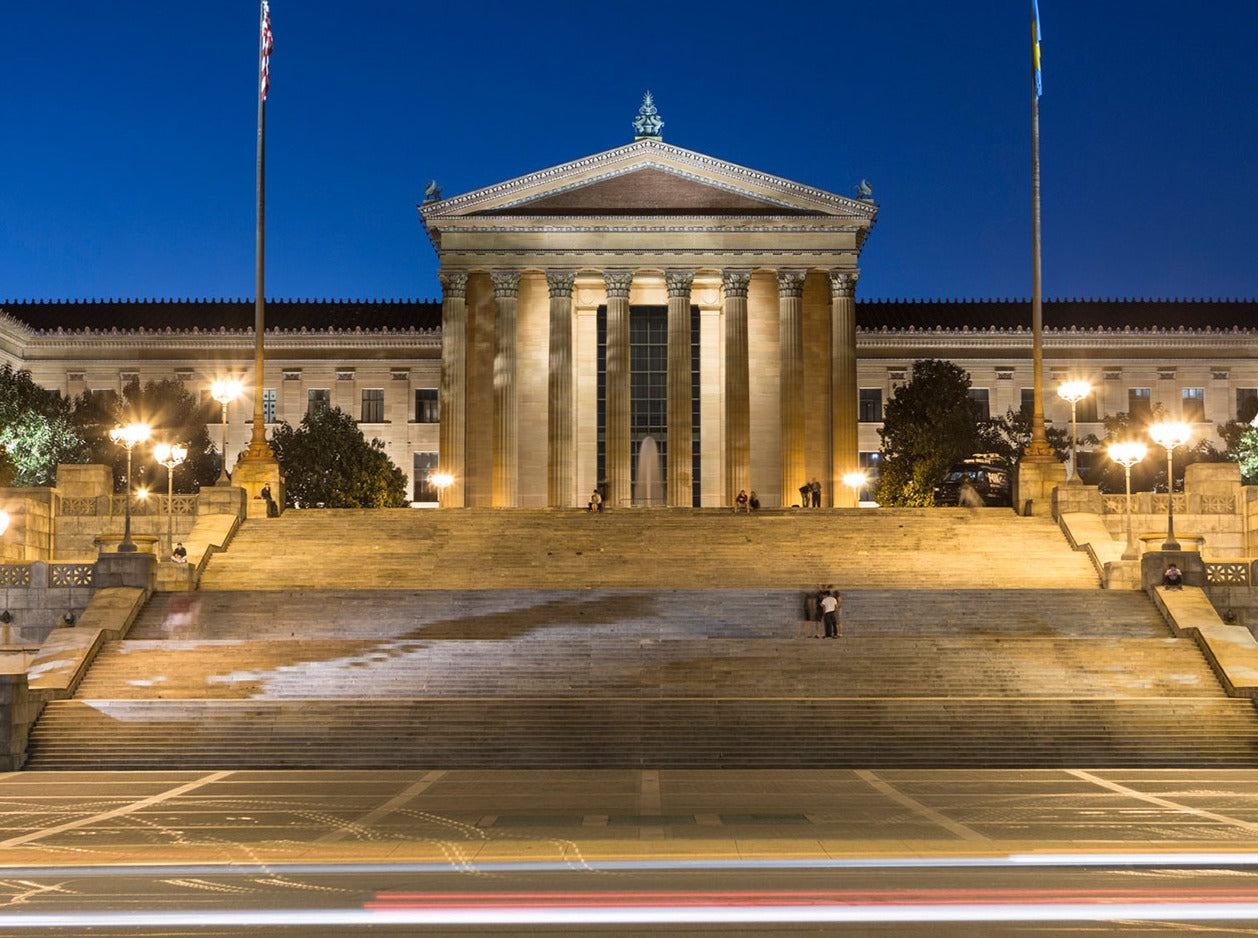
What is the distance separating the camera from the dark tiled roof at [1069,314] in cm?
9288

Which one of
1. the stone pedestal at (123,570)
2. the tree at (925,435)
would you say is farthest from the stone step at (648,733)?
the tree at (925,435)

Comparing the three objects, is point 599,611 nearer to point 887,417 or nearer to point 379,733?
point 379,733

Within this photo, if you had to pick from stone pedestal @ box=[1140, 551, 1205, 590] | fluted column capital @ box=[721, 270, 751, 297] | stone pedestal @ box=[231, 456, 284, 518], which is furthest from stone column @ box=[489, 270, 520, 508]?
stone pedestal @ box=[1140, 551, 1205, 590]

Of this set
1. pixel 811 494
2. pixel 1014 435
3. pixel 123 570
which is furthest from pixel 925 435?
pixel 123 570

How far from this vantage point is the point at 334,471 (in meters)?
72.4

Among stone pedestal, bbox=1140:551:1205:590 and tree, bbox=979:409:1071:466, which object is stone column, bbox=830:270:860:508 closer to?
tree, bbox=979:409:1071:466

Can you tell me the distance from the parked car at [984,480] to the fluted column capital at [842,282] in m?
13.8

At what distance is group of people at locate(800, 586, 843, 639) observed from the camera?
119 ft

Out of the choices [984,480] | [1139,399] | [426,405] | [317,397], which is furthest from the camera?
[1139,399]

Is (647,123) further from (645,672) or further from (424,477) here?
(645,672)

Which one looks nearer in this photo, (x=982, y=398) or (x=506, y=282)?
(x=506, y=282)

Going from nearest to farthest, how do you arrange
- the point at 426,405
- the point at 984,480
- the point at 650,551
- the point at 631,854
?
the point at 631,854 → the point at 650,551 → the point at 984,480 → the point at 426,405

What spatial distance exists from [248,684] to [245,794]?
8.21 metres

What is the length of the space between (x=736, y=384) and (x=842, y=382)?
15.6 ft
